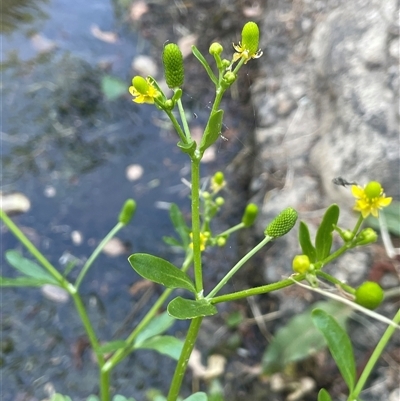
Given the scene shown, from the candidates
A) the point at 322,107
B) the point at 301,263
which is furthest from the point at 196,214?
the point at 322,107

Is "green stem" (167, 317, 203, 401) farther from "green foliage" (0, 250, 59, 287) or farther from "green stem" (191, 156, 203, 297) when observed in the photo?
"green foliage" (0, 250, 59, 287)

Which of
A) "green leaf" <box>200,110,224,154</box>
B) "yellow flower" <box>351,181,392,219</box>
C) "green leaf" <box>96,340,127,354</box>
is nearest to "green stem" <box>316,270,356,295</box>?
"yellow flower" <box>351,181,392,219</box>

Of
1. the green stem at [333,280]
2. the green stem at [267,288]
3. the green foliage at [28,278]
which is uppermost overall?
the green foliage at [28,278]

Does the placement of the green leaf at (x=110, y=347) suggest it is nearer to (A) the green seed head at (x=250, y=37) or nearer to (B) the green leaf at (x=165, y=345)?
(B) the green leaf at (x=165, y=345)

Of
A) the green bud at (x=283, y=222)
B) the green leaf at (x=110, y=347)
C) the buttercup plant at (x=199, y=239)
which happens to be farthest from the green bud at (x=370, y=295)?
the green leaf at (x=110, y=347)

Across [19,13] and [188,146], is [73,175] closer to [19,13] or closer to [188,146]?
[19,13]

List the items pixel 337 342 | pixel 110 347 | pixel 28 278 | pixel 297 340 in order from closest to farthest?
pixel 337 342, pixel 110 347, pixel 28 278, pixel 297 340
